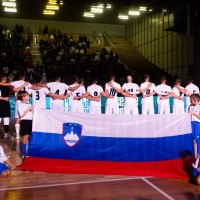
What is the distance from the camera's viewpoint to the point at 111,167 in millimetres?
5582

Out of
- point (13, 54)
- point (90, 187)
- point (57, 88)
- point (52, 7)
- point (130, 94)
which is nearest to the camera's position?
point (90, 187)

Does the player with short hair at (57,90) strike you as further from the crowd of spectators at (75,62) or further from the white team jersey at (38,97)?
the crowd of spectators at (75,62)

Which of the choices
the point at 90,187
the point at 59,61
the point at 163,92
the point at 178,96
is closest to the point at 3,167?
the point at 90,187

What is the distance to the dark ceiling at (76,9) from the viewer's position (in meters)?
23.3

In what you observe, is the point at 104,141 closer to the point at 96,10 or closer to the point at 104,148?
the point at 104,148

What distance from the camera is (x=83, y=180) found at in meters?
5.12

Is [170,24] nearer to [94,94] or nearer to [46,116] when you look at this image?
[94,94]

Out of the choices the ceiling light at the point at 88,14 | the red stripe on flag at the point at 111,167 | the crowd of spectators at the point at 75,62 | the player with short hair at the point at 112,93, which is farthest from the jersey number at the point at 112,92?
the ceiling light at the point at 88,14

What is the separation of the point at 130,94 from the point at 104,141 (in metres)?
4.07

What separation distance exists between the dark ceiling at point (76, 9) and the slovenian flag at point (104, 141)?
17.8 meters

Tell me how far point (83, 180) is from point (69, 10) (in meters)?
23.6

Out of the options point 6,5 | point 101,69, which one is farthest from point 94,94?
point 6,5

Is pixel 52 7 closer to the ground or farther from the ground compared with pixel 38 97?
Result: farther from the ground

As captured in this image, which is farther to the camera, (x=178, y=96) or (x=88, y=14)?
(x=88, y=14)
